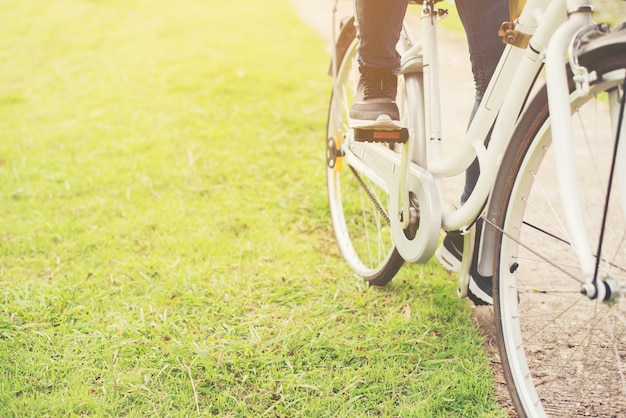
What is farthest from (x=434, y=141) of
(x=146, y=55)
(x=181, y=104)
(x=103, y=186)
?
(x=146, y=55)

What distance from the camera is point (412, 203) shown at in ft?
6.68

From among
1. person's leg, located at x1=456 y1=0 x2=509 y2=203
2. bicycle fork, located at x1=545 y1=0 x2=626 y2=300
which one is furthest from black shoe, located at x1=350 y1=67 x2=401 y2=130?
bicycle fork, located at x1=545 y1=0 x2=626 y2=300

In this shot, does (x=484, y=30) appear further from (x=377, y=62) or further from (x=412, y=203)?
(x=412, y=203)

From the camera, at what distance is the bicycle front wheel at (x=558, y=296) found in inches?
51.6

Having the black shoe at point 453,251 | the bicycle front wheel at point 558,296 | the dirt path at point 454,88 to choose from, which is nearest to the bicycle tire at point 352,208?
the black shoe at point 453,251

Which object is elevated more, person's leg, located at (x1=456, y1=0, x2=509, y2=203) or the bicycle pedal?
person's leg, located at (x1=456, y1=0, x2=509, y2=203)

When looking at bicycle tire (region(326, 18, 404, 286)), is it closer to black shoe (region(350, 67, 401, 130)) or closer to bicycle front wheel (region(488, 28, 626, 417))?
black shoe (region(350, 67, 401, 130))

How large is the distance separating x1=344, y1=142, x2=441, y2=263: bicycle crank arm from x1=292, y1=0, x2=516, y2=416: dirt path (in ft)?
0.54

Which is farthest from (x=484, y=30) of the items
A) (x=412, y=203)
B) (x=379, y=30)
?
(x=412, y=203)

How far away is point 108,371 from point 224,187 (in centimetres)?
170

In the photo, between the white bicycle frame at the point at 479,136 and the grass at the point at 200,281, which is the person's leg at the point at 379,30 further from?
the grass at the point at 200,281

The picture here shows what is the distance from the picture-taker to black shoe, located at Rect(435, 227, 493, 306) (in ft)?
6.46

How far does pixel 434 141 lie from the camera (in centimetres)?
200

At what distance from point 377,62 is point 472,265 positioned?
0.74m
